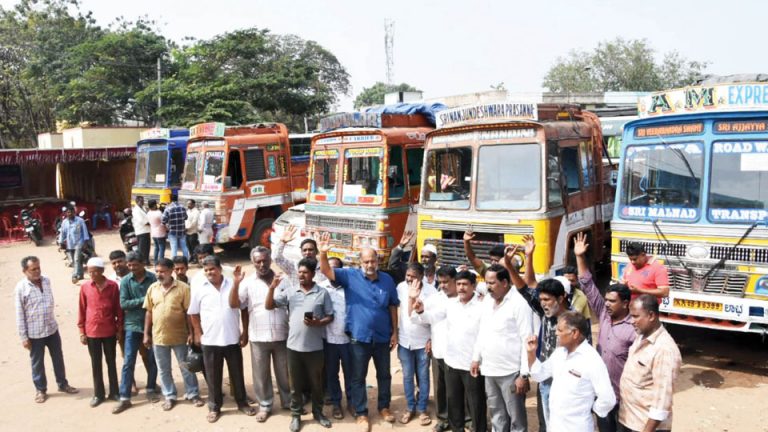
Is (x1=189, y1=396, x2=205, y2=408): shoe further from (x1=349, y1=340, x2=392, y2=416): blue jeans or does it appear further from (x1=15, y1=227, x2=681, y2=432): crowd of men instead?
(x1=349, y1=340, x2=392, y2=416): blue jeans

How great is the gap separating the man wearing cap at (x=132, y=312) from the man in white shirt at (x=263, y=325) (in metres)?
1.10

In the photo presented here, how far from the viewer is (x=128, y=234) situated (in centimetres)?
1429

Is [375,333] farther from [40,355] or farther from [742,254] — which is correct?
[742,254]

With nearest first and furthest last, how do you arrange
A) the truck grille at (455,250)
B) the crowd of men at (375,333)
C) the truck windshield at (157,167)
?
the crowd of men at (375,333) → the truck grille at (455,250) → the truck windshield at (157,167)

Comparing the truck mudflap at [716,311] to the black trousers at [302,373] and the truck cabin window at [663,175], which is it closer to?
the truck cabin window at [663,175]

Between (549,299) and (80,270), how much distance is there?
1119 cm

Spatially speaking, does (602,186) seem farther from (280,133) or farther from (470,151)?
(280,133)

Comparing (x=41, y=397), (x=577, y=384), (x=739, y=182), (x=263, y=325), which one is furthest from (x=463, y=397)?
(x=41, y=397)

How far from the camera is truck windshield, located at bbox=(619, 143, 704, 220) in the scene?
6.91m

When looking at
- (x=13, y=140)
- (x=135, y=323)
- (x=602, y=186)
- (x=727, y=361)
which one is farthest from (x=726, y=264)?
(x=13, y=140)

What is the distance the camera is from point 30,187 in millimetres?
22547

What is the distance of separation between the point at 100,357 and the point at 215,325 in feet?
4.60

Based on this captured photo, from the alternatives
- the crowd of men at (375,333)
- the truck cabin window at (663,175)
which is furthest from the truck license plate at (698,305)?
the truck cabin window at (663,175)

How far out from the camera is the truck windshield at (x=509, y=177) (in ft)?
25.0
